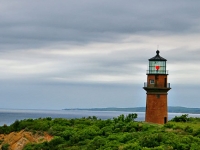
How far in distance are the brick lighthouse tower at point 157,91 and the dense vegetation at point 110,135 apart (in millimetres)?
3407

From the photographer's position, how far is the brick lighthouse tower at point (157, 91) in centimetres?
3903

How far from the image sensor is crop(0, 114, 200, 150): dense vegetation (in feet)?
83.8

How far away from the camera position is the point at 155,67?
1569 inches

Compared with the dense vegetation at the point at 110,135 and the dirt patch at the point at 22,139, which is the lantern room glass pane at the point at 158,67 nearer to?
the dense vegetation at the point at 110,135

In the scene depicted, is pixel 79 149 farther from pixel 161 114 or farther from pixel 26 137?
pixel 161 114

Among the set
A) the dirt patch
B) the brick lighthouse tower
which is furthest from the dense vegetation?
the brick lighthouse tower

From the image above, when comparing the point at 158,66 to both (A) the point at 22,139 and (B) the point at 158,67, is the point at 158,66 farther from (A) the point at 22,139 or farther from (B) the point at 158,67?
(A) the point at 22,139

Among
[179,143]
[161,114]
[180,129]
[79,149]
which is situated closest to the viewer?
[179,143]

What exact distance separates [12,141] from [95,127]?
239 inches

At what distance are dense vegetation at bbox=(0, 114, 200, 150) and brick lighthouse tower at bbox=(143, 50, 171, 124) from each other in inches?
134

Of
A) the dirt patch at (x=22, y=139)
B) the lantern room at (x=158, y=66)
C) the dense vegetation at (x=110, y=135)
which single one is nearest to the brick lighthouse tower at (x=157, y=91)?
the lantern room at (x=158, y=66)

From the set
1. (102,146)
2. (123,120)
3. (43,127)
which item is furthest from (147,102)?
(102,146)

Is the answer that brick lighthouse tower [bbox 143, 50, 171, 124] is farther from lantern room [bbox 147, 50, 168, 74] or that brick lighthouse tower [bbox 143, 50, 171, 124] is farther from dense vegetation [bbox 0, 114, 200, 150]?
dense vegetation [bbox 0, 114, 200, 150]

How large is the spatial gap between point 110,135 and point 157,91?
37.5 ft
